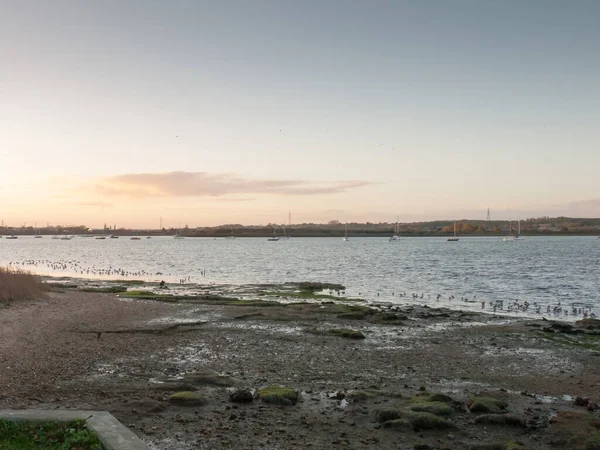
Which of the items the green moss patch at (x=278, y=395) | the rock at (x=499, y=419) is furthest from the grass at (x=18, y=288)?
the rock at (x=499, y=419)

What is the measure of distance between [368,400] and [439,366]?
568cm

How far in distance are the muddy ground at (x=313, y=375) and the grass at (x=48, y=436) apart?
5.21 ft

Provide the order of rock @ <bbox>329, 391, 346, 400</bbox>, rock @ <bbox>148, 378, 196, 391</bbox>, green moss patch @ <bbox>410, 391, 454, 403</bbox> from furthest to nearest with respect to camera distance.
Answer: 1. rock @ <bbox>148, 378, 196, 391</bbox>
2. rock @ <bbox>329, 391, 346, 400</bbox>
3. green moss patch @ <bbox>410, 391, 454, 403</bbox>

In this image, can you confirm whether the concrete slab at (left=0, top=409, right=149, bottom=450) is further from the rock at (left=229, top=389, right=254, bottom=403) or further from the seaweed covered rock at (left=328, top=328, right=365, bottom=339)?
the seaweed covered rock at (left=328, top=328, right=365, bottom=339)

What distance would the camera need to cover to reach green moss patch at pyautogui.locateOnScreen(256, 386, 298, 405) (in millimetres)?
13709

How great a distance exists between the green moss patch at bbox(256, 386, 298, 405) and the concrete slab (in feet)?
14.4

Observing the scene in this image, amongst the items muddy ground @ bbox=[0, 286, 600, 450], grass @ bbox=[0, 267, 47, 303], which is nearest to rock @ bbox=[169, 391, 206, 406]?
muddy ground @ bbox=[0, 286, 600, 450]

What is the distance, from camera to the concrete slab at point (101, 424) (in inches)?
366

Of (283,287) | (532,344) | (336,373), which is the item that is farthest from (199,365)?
(283,287)

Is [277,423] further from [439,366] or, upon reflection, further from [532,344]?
[532,344]

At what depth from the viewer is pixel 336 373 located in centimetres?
1741

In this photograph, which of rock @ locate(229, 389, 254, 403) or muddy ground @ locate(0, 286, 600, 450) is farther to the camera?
rock @ locate(229, 389, 254, 403)

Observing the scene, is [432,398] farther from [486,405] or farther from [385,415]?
[385,415]

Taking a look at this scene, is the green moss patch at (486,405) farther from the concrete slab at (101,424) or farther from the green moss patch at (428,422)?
the concrete slab at (101,424)
